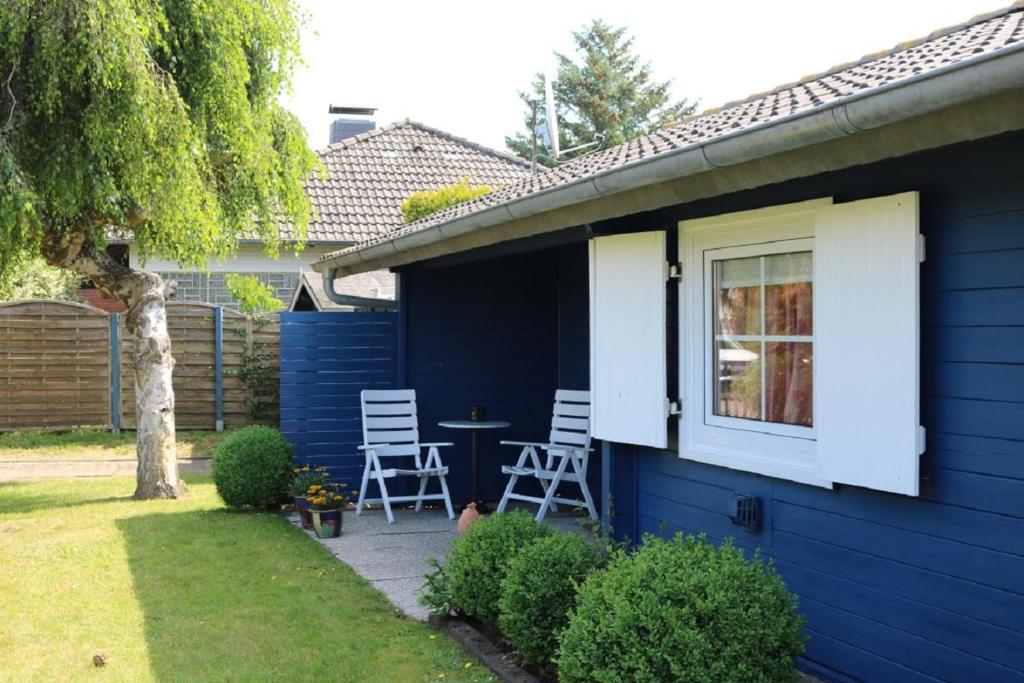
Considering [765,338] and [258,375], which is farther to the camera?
[258,375]

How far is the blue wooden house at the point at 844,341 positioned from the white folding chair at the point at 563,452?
2091mm

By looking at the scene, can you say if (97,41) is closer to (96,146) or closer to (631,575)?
(96,146)

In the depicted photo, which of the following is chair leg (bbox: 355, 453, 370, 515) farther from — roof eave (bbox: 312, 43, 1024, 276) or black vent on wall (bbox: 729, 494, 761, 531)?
black vent on wall (bbox: 729, 494, 761, 531)

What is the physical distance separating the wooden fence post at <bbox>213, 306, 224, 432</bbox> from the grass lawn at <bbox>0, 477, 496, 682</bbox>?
5625 mm

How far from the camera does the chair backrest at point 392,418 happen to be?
8.75m

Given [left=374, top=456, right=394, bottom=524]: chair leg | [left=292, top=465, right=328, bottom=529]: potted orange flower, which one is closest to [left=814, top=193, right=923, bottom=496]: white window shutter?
[left=374, top=456, right=394, bottom=524]: chair leg

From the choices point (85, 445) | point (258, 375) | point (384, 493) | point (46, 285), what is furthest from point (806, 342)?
point (46, 285)

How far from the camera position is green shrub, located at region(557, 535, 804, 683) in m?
3.44

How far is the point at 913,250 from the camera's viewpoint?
379 cm

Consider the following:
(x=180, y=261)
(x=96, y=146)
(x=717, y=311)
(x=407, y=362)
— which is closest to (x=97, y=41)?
(x=96, y=146)

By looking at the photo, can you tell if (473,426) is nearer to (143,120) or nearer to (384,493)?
(384,493)

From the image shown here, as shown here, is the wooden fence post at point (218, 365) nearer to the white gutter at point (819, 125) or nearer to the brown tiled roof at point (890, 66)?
the brown tiled roof at point (890, 66)

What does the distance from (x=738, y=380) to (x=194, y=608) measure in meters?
3.21

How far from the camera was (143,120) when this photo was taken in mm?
7750
